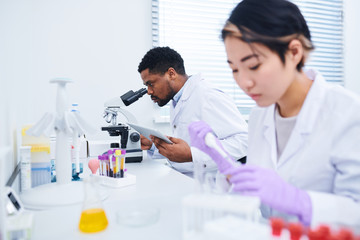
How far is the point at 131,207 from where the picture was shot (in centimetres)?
87

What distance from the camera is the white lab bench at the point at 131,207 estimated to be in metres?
0.73

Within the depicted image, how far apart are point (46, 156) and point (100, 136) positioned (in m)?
1.32

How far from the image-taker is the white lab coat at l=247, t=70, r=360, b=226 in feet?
2.48

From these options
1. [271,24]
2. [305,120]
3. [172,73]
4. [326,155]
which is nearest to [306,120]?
[305,120]

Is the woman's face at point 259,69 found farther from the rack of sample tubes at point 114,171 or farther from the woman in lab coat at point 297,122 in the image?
the rack of sample tubes at point 114,171

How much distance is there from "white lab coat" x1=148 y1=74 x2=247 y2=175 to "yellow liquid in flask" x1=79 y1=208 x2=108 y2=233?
2.93 ft

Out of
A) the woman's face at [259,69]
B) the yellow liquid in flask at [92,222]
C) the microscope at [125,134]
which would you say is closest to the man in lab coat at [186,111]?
the microscope at [125,134]

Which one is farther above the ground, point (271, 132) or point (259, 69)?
point (259, 69)

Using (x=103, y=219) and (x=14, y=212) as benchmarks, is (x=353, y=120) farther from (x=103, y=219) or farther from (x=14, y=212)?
(x=14, y=212)

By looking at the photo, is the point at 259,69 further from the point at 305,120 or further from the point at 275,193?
the point at 275,193

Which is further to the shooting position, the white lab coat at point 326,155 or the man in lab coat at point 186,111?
the man in lab coat at point 186,111

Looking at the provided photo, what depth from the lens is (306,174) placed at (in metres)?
0.91

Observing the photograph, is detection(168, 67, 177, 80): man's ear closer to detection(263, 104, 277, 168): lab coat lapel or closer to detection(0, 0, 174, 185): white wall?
detection(0, 0, 174, 185): white wall

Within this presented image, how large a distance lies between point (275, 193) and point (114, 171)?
27.5 inches
